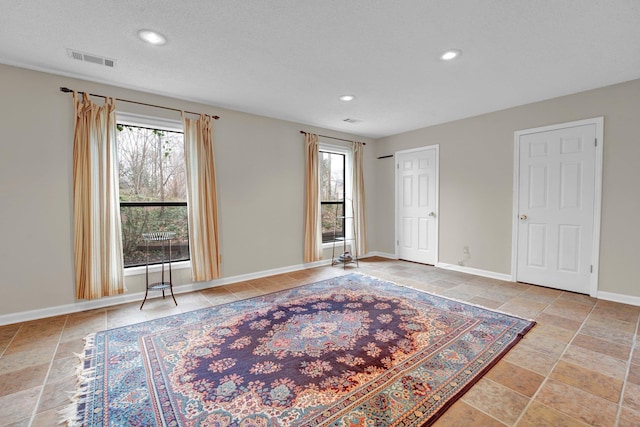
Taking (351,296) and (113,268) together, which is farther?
(351,296)

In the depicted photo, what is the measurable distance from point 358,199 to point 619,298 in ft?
12.8

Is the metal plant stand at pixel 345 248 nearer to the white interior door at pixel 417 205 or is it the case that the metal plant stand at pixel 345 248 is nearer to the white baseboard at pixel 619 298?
the white interior door at pixel 417 205

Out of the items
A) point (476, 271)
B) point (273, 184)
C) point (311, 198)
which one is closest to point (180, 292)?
point (273, 184)

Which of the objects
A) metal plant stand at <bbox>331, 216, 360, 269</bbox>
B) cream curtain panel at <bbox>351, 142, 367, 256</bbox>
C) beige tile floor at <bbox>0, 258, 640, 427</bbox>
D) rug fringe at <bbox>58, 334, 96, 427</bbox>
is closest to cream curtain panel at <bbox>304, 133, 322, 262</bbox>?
metal plant stand at <bbox>331, 216, 360, 269</bbox>

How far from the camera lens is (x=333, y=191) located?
563 centimetres

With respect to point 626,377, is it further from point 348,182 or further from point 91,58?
point 91,58

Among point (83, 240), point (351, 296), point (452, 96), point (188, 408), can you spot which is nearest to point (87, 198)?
point (83, 240)

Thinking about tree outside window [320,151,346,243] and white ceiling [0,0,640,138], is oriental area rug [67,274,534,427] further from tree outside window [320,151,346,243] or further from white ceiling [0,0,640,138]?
white ceiling [0,0,640,138]

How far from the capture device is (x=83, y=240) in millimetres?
3072

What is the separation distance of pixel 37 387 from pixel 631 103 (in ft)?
20.1

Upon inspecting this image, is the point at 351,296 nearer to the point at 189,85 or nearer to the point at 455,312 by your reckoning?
the point at 455,312

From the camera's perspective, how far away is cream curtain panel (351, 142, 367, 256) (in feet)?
18.6

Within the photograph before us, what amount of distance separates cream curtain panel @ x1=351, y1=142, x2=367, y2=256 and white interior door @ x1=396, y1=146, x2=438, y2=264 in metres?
0.72

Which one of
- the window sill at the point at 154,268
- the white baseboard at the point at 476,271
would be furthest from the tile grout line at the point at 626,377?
the window sill at the point at 154,268
